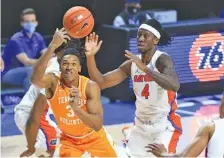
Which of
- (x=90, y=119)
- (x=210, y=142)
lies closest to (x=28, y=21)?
(x=90, y=119)

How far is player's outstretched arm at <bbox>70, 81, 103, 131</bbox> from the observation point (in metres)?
5.19

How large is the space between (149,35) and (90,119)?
122 centimetres

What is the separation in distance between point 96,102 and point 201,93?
548 centimetres

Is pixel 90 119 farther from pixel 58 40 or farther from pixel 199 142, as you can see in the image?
pixel 199 142

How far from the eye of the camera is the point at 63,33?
5527mm

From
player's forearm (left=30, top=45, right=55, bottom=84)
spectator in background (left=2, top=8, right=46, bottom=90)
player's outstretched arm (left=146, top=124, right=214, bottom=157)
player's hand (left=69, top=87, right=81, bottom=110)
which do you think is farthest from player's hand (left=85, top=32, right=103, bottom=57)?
spectator in background (left=2, top=8, right=46, bottom=90)

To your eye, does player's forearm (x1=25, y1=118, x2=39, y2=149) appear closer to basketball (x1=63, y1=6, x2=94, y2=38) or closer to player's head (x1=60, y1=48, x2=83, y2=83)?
player's head (x1=60, y1=48, x2=83, y2=83)

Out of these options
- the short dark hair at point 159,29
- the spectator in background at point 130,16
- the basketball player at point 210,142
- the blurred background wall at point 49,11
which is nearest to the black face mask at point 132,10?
the spectator in background at point 130,16

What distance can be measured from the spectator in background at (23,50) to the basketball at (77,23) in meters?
3.69

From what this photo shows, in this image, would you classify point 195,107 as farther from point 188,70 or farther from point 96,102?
point 96,102

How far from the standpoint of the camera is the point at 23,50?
9836 mm

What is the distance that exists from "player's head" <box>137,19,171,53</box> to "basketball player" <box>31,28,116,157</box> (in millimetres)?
790

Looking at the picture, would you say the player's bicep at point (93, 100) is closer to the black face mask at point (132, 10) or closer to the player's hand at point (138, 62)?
the player's hand at point (138, 62)

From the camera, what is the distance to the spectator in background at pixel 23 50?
9.80m
